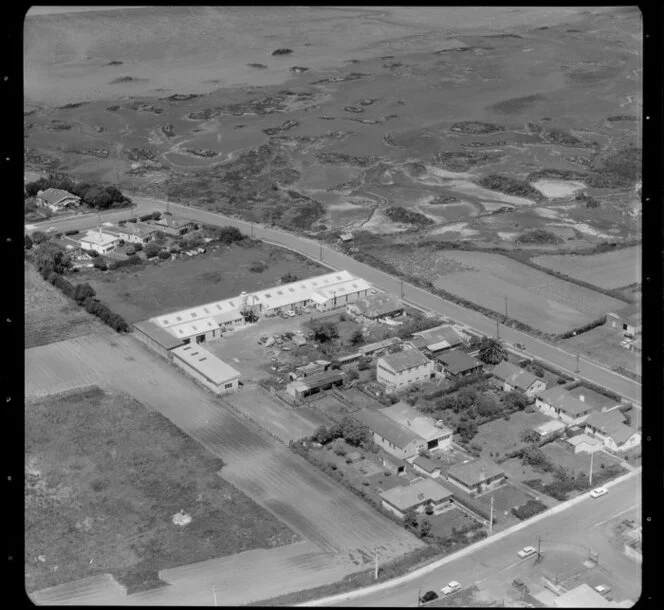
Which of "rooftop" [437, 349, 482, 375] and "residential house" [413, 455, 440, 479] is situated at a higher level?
"residential house" [413, 455, 440, 479]

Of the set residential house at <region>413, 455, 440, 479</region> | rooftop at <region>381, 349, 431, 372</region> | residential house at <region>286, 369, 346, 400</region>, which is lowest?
residential house at <region>286, 369, 346, 400</region>

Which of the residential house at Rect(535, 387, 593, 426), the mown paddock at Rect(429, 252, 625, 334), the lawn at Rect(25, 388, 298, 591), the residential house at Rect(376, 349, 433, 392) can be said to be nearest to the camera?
the lawn at Rect(25, 388, 298, 591)

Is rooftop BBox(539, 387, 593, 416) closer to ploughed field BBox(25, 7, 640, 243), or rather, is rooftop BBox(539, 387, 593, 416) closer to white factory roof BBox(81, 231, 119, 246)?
ploughed field BBox(25, 7, 640, 243)

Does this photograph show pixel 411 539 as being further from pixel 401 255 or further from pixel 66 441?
pixel 401 255

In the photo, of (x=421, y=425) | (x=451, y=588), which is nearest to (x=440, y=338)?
(x=421, y=425)

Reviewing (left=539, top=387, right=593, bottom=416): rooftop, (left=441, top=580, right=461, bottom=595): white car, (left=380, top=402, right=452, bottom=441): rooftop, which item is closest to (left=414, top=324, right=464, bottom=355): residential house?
(left=380, top=402, right=452, bottom=441): rooftop

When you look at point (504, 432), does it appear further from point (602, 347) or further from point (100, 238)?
point (100, 238)

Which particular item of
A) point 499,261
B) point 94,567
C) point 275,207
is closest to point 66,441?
point 94,567
